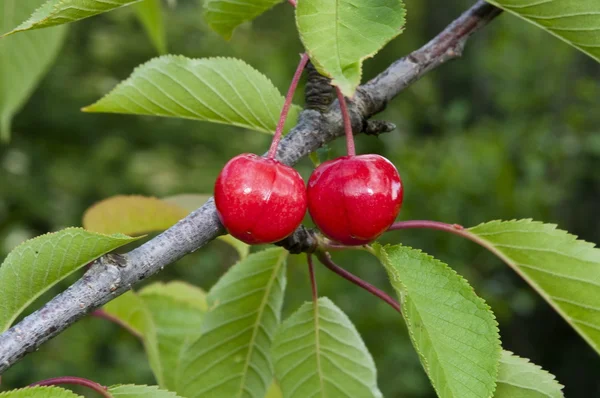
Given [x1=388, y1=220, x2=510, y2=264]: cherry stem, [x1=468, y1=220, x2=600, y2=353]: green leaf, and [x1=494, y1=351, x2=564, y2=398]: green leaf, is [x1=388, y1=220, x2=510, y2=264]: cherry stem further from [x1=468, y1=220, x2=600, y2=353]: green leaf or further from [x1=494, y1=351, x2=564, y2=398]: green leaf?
[x1=494, y1=351, x2=564, y2=398]: green leaf

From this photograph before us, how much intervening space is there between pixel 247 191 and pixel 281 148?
13 cm

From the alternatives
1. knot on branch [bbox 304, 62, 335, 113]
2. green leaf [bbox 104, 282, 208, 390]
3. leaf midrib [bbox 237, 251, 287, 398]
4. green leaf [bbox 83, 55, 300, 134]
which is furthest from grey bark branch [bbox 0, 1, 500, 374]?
green leaf [bbox 104, 282, 208, 390]

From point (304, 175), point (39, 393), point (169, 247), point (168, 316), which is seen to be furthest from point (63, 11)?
point (304, 175)

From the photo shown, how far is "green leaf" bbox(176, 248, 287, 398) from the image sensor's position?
3.54 ft

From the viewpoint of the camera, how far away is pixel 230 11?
96cm

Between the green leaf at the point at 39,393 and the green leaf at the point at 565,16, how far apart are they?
592 mm

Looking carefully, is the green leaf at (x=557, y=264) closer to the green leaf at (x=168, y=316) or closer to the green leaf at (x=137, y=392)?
the green leaf at (x=137, y=392)

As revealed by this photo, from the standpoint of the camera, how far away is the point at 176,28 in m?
5.14

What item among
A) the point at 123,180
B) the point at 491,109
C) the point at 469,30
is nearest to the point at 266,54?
the point at 123,180

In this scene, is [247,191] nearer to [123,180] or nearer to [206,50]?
[123,180]

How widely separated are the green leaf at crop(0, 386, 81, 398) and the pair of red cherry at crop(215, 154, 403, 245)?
0.22 m

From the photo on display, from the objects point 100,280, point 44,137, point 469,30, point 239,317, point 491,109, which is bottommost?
point 491,109

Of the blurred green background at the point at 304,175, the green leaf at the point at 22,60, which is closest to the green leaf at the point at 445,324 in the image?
the green leaf at the point at 22,60

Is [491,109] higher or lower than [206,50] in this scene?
lower
